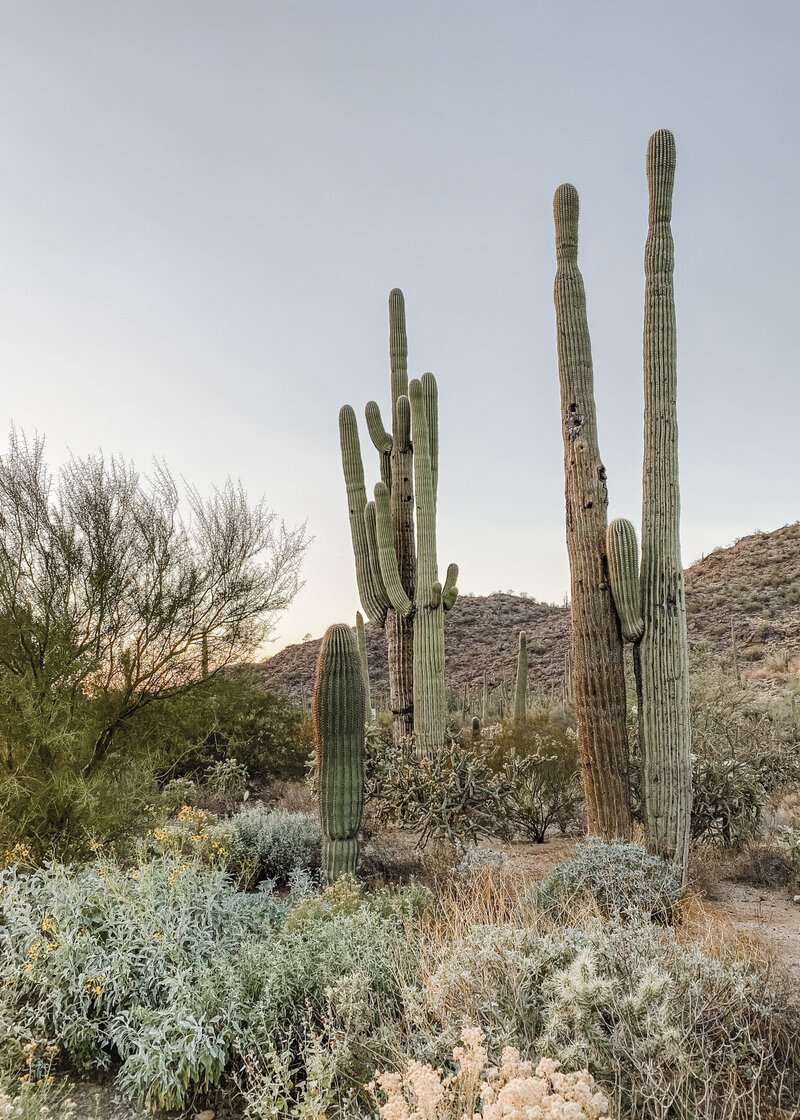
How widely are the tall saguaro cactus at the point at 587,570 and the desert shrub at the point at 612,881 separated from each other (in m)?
0.58

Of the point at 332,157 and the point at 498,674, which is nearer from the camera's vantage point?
the point at 332,157

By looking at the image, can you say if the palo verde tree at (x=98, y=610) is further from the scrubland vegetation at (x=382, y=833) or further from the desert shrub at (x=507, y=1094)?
the desert shrub at (x=507, y=1094)

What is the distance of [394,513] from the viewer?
9.90 meters

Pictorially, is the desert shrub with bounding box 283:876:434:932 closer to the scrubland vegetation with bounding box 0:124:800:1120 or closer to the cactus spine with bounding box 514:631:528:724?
the scrubland vegetation with bounding box 0:124:800:1120

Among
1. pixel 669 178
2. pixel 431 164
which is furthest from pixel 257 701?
pixel 669 178

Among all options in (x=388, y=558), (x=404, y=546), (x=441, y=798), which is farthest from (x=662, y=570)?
(x=404, y=546)

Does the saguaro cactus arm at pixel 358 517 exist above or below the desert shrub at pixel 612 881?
above

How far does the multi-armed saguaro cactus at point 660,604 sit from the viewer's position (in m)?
6.06

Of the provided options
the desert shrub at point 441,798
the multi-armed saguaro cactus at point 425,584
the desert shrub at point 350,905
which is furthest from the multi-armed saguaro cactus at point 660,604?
the multi-armed saguaro cactus at point 425,584

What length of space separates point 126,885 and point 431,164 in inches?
381

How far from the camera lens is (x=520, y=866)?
23.5 ft

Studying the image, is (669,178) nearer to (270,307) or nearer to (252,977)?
(270,307)

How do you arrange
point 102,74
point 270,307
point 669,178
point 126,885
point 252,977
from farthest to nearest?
1. point 270,307
2. point 102,74
3. point 669,178
4. point 126,885
5. point 252,977

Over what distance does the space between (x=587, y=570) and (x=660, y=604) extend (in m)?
0.69
